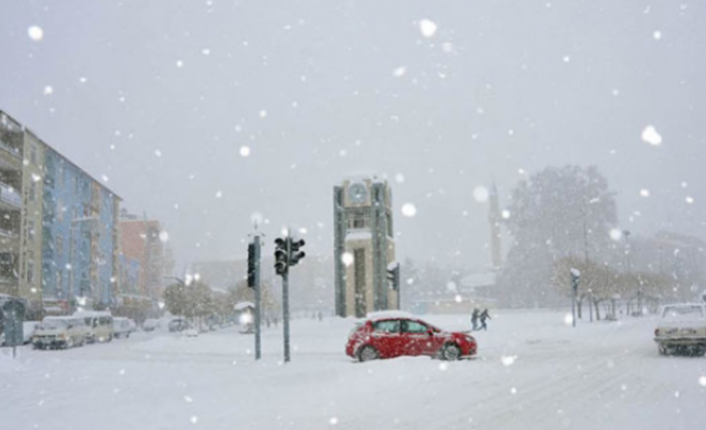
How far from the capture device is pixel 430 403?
11148 mm

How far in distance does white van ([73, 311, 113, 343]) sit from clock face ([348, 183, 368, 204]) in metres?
17.7

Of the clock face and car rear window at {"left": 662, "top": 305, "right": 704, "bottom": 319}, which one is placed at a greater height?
the clock face

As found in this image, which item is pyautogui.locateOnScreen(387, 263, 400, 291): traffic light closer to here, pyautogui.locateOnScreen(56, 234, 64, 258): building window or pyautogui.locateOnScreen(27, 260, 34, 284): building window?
pyautogui.locateOnScreen(27, 260, 34, 284): building window

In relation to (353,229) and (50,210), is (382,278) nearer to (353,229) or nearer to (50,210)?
(353,229)

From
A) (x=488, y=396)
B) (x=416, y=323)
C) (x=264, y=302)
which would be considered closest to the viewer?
(x=488, y=396)

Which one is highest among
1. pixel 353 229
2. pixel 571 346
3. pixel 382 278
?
pixel 353 229

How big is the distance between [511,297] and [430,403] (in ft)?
233

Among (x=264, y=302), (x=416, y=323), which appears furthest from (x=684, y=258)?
(x=416, y=323)

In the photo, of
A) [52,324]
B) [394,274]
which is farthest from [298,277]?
[394,274]

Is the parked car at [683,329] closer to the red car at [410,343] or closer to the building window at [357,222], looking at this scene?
the red car at [410,343]

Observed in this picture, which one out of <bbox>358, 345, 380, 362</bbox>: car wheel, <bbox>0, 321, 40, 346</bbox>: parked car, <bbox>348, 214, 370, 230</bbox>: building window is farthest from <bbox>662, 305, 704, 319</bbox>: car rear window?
<bbox>0, 321, 40, 346</bbox>: parked car

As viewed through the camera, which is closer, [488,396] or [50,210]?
[488,396]

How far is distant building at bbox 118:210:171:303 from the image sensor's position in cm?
10506

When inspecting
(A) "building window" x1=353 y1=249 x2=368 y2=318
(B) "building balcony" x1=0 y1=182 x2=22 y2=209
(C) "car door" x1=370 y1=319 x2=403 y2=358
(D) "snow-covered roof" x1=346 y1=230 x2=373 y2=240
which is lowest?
(C) "car door" x1=370 y1=319 x2=403 y2=358
